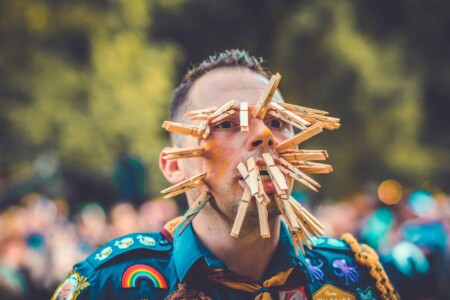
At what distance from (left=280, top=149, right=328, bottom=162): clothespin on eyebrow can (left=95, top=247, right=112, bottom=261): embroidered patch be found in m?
0.89

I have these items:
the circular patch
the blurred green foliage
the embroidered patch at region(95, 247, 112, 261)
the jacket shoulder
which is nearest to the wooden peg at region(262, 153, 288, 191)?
the jacket shoulder

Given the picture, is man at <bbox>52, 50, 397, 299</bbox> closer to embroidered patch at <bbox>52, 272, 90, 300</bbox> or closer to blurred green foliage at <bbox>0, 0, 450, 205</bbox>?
embroidered patch at <bbox>52, 272, 90, 300</bbox>

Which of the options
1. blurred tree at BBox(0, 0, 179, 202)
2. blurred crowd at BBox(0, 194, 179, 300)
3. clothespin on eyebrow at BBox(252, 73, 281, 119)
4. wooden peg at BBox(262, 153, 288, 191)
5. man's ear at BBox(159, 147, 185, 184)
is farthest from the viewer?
blurred tree at BBox(0, 0, 179, 202)

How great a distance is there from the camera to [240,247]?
250 cm

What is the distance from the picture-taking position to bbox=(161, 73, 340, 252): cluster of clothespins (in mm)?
2170

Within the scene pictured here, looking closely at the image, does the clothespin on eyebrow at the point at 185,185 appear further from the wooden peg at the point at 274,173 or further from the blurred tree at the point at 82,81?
the blurred tree at the point at 82,81

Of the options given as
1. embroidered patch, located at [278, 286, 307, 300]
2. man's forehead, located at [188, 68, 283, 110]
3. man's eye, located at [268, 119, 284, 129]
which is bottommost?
embroidered patch, located at [278, 286, 307, 300]

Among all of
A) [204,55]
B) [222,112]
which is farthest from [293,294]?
[204,55]

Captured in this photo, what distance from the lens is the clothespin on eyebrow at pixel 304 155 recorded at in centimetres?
230

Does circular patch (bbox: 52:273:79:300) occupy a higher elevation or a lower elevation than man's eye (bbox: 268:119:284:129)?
lower

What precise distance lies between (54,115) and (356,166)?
320 inches

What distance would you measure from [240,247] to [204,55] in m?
15.9

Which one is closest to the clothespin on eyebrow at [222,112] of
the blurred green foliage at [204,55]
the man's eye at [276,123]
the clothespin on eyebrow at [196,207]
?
the man's eye at [276,123]

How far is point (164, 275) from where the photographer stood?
2584mm
